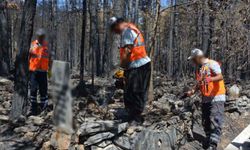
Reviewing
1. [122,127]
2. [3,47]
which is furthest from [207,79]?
[3,47]

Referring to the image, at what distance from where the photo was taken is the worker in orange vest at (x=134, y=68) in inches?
255

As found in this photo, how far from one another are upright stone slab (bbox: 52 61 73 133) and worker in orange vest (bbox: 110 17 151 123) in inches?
165

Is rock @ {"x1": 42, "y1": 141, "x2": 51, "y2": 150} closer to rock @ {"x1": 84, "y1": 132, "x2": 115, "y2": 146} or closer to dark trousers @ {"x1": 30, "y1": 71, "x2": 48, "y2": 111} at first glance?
rock @ {"x1": 84, "y1": 132, "x2": 115, "y2": 146}

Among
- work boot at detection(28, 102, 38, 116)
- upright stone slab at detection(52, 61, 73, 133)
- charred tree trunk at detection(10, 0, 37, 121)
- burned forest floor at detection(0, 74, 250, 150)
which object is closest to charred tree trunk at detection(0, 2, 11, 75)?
burned forest floor at detection(0, 74, 250, 150)

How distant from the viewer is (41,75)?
334 inches

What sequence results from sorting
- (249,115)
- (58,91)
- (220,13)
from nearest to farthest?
(58,91) < (249,115) < (220,13)

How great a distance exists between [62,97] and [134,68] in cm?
479

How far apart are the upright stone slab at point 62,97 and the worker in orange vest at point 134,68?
4.18 m

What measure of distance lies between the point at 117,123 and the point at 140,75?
2.99ft

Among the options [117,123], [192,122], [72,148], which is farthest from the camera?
[192,122]

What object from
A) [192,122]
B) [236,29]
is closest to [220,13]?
[236,29]

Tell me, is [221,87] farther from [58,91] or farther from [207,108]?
[58,91]

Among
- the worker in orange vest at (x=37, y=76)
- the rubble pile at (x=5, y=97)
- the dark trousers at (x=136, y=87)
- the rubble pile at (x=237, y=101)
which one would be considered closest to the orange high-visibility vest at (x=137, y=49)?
the dark trousers at (x=136, y=87)

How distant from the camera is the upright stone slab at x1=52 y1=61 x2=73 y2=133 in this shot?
197 centimetres
